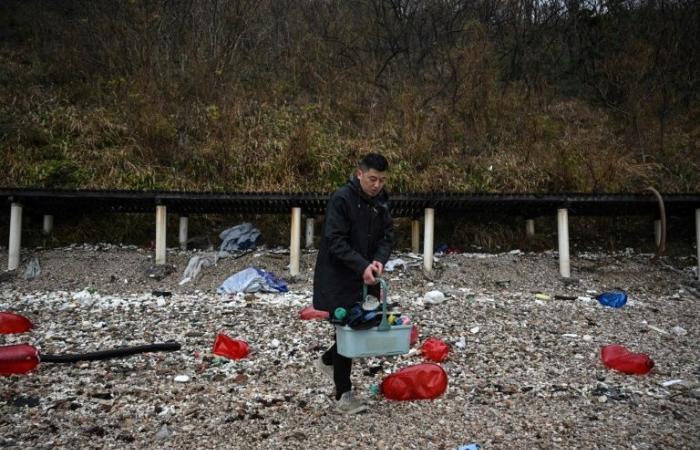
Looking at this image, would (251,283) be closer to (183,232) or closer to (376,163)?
(183,232)

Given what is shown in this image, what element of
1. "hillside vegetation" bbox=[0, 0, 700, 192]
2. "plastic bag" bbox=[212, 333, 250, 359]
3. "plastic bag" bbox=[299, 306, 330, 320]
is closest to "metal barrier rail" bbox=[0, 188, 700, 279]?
"hillside vegetation" bbox=[0, 0, 700, 192]

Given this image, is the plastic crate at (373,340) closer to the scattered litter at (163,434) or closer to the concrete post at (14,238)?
the scattered litter at (163,434)

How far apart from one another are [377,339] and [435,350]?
1374 millimetres

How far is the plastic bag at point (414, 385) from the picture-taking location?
10.4 ft

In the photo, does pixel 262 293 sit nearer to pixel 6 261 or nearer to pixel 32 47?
pixel 6 261

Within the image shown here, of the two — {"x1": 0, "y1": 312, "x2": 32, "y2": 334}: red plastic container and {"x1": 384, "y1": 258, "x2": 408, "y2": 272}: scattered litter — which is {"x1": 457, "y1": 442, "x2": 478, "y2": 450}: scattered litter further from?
{"x1": 384, "y1": 258, "x2": 408, "y2": 272}: scattered litter

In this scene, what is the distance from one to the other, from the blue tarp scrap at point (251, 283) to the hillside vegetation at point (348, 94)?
3.11m

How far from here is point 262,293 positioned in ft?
20.1

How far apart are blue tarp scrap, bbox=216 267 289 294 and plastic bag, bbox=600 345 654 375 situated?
3.76m

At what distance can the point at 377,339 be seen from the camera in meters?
2.73

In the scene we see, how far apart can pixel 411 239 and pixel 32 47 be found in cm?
1146

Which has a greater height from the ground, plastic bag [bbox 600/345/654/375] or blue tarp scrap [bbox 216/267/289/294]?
blue tarp scrap [bbox 216/267/289/294]

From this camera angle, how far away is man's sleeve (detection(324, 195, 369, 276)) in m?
2.74

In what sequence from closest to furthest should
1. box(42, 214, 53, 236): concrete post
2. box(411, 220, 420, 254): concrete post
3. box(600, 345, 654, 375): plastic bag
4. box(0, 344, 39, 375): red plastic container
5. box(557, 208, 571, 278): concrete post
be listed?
box(0, 344, 39, 375): red plastic container
box(600, 345, 654, 375): plastic bag
box(557, 208, 571, 278): concrete post
box(411, 220, 420, 254): concrete post
box(42, 214, 53, 236): concrete post
